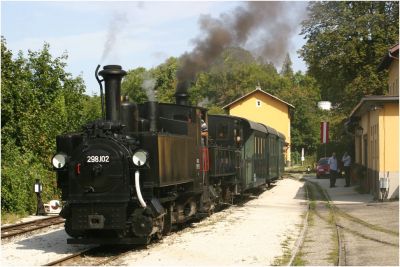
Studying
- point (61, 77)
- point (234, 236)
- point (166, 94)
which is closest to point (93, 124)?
point (234, 236)

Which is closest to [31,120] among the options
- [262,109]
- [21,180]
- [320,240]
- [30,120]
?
[30,120]

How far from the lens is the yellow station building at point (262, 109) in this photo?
6338 cm

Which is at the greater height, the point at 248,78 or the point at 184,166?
the point at 248,78

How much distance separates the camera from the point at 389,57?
95.0ft

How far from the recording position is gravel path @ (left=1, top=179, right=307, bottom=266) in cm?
992

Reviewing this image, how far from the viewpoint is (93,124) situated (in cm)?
1084

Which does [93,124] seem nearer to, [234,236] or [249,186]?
[234,236]

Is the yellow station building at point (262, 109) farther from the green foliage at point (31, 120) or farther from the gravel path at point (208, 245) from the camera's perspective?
the gravel path at point (208, 245)

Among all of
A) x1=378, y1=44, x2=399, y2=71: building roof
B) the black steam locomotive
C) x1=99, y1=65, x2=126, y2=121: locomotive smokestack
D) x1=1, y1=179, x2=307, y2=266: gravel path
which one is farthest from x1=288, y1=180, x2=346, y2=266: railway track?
x1=378, y1=44, x2=399, y2=71: building roof

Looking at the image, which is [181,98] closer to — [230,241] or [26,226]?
[230,241]

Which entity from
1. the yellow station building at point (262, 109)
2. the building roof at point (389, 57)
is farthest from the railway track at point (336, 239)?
the yellow station building at point (262, 109)

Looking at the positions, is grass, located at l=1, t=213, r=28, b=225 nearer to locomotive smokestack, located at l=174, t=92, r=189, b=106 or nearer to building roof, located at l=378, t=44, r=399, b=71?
locomotive smokestack, located at l=174, t=92, r=189, b=106

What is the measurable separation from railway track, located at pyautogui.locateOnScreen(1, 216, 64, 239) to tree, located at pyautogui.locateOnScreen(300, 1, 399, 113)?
81.3ft

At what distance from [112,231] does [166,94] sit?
13.0 meters
